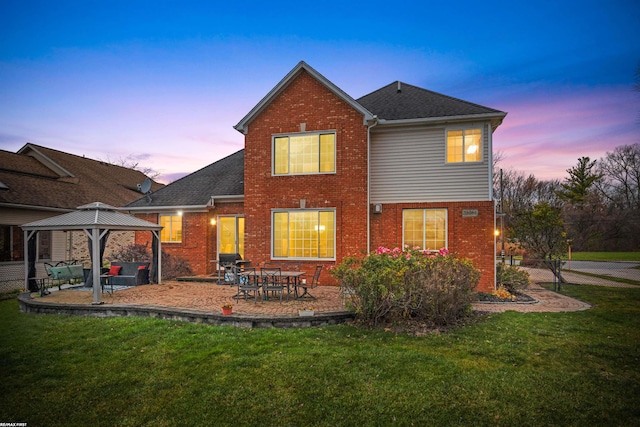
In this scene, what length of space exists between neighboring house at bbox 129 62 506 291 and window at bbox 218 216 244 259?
2.48 metres

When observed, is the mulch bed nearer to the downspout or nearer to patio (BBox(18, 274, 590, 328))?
patio (BBox(18, 274, 590, 328))

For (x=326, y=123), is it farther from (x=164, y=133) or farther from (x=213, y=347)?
(x=164, y=133)

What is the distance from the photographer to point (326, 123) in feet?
41.0

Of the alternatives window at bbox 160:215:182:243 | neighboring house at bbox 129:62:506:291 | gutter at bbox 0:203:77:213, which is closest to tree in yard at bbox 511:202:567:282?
neighboring house at bbox 129:62:506:291

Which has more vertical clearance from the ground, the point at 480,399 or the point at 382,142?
the point at 382,142

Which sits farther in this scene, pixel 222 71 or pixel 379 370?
pixel 222 71

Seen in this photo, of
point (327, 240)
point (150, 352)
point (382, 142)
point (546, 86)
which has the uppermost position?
point (546, 86)

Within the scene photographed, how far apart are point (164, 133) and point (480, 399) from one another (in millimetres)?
31252

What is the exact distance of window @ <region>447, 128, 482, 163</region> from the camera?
11.6 m

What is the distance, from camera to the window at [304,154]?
41.1 feet

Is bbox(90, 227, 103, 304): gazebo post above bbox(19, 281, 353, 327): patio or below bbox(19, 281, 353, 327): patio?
above

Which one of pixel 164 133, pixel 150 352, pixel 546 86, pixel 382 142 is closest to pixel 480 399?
pixel 150 352

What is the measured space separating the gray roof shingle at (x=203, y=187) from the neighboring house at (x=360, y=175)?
3080 millimetres

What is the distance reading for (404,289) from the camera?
744cm
